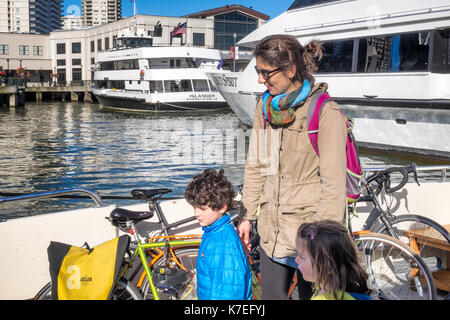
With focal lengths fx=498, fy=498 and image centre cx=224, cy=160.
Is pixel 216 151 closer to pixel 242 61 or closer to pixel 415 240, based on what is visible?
pixel 415 240

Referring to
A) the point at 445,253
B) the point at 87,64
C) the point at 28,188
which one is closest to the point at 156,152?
the point at 28,188

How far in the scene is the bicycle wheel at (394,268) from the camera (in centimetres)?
294

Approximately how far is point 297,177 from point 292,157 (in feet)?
0.30

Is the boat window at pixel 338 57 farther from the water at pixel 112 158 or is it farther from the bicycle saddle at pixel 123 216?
the bicycle saddle at pixel 123 216

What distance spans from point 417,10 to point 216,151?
24.0ft

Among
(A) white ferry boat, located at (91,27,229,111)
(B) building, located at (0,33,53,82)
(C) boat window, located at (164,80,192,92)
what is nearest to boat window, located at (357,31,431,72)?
(A) white ferry boat, located at (91,27,229,111)

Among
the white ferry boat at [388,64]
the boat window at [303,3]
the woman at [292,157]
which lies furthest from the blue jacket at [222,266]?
the boat window at [303,3]

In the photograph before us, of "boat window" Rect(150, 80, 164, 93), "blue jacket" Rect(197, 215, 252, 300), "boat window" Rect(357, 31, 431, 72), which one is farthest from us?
"boat window" Rect(150, 80, 164, 93)

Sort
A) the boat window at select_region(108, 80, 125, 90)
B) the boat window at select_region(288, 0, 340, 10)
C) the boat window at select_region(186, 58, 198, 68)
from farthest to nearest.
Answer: the boat window at select_region(108, 80, 125, 90)
the boat window at select_region(186, 58, 198, 68)
the boat window at select_region(288, 0, 340, 10)

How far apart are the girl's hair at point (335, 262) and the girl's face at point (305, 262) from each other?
0.02 meters

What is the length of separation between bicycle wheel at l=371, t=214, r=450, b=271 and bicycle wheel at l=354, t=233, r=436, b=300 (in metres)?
0.24

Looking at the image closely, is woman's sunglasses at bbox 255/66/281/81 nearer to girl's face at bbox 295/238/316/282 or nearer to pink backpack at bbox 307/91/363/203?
pink backpack at bbox 307/91/363/203

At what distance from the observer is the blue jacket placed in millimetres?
2223

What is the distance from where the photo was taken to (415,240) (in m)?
3.72
